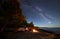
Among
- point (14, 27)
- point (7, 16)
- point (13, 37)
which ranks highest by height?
point (7, 16)

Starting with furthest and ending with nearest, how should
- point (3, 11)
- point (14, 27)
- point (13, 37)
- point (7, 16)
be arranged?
point (3, 11) → point (7, 16) → point (14, 27) → point (13, 37)

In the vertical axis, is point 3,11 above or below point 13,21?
above

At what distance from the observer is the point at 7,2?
1986 cm

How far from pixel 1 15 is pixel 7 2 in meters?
2.40

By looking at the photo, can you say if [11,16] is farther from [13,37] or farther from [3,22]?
[13,37]

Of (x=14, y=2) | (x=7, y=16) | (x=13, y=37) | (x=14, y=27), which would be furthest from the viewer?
(x=14, y=2)

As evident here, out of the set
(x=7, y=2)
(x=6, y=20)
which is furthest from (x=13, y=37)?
(x=7, y=2)

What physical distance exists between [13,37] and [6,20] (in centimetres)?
482

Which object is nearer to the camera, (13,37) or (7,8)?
(13,37)

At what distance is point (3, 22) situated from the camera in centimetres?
1752

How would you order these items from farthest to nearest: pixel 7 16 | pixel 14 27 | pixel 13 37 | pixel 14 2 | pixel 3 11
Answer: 1. pixel 14 2
2. pixel 3 11
3. pixel 7 16
4. pixel 14 27
5. pixel 13 37

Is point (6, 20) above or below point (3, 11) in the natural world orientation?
below

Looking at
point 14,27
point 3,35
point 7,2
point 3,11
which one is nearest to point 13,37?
point 3,35

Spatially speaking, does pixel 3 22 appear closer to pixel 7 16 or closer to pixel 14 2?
pixel 7 16
